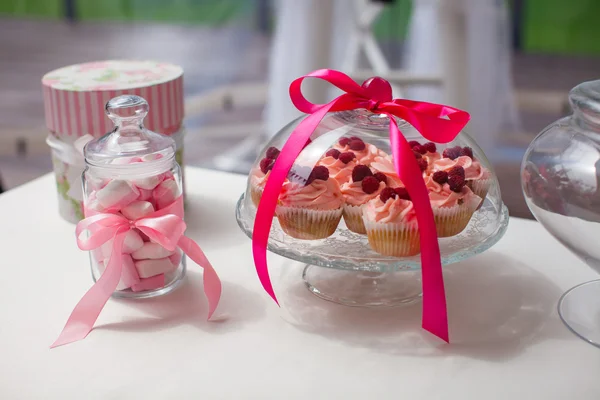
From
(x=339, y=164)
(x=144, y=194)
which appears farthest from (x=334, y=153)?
(x=144, y=194)

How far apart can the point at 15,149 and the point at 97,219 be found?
2.11 m

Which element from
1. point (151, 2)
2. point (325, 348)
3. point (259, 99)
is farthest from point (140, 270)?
point (151, 2)

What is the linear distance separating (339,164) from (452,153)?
0.44ft

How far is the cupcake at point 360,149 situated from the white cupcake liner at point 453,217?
10cm

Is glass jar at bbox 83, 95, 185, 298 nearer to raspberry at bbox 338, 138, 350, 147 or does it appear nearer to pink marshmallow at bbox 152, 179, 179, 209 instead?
pink marshmallow at bbox 152, 179, 179, 209

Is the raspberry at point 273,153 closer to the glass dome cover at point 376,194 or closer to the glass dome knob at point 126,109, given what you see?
the glass dome cover at point 376,194

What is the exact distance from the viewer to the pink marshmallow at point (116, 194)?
740 mm

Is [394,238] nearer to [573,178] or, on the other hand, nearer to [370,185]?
[370,185]

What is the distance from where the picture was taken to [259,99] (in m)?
3.27

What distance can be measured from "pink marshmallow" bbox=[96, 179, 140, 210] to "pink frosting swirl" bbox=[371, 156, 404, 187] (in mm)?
269

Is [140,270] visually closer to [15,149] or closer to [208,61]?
[15,149]

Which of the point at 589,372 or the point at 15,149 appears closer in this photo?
the point at 589,372

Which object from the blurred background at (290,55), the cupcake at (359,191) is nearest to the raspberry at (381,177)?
the cupcake at (359,191)

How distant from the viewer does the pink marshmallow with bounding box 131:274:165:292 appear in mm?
784
